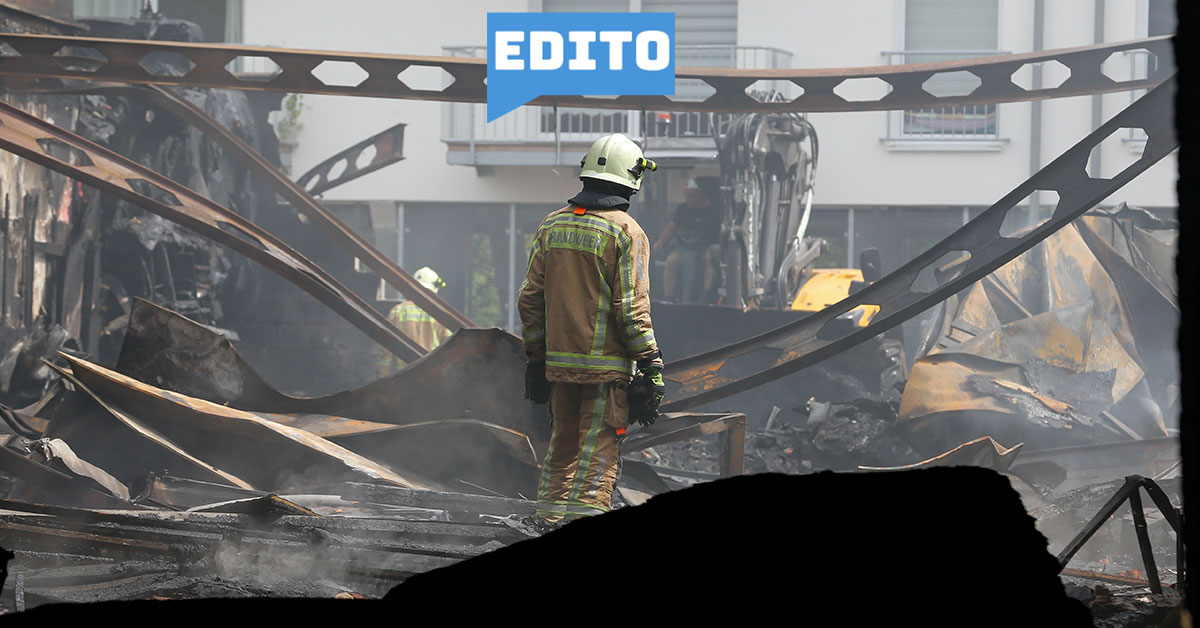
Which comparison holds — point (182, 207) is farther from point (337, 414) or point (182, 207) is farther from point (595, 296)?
point (595, 296)

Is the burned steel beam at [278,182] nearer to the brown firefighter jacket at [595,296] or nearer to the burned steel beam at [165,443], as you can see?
the burned steel beam at [165,443]

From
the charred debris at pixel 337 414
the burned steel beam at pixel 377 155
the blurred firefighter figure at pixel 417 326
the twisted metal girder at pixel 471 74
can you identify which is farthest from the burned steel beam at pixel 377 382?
the burned steel beam at pixel 377 155

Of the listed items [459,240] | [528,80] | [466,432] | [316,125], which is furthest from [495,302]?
[466,432]

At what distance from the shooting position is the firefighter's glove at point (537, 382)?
5453mm

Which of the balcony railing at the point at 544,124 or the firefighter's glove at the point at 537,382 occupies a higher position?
the balcony railing at the point at 544,124

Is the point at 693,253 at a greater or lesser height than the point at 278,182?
lesser

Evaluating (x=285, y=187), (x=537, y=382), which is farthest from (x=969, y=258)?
(x=285, y=187)

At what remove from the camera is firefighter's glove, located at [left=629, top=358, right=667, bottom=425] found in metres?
5.18

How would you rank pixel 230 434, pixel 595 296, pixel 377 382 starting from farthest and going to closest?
pixel 377 382 < pixel 230 434 < pixel 595 296

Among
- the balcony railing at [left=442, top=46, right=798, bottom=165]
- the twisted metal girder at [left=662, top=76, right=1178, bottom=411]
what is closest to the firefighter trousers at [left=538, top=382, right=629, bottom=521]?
the twisted metal girder at [left=662, top=76, right=1178, bottom=411]

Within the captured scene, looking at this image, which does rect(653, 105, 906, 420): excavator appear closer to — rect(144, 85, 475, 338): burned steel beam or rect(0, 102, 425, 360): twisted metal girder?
rect(144, 85, 475, 338): burned steel beam

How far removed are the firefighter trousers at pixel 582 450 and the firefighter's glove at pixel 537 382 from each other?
10 centimetres

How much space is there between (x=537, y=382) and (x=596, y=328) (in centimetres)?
47

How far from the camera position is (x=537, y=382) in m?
5.46
